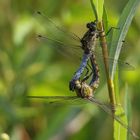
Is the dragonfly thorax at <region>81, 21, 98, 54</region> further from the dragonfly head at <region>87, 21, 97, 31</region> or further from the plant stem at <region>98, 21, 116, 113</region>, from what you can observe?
the plant stem at <region>98, 21, 116, 113</region>

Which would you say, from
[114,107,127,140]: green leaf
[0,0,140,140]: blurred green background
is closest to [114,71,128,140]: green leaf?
[114,107,127,140]: green leaf

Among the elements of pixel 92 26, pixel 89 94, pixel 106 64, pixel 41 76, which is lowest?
pixel 41 76

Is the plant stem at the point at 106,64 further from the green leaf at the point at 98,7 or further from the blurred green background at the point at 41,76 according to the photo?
the blurred green background at the point at 41,76

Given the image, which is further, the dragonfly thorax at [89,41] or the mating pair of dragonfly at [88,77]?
the dragonfly thorax at [89,41]

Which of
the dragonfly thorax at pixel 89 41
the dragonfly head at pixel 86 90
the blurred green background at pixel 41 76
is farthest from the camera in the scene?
the blurred green background at pixel 41 76

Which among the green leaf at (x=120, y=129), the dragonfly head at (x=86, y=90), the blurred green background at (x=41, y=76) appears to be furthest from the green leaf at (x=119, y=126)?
the blurred green background at (x=41, y=76)

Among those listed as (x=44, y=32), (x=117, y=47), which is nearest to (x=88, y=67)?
(x=117, y=47)

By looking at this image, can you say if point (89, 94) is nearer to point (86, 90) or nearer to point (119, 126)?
point (86, 90)

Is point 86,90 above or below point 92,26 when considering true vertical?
below

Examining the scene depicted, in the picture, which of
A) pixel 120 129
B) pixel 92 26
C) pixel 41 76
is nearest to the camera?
pixel 120 129

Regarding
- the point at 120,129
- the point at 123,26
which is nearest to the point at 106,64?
the point at 123,26
